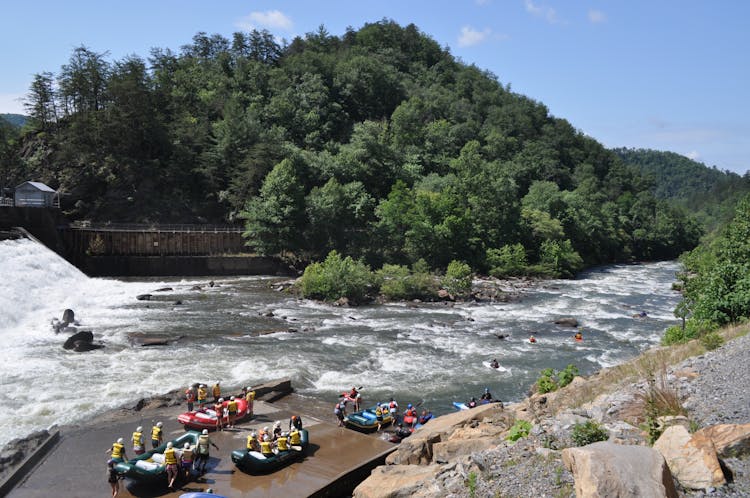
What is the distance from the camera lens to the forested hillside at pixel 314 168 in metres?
64.2

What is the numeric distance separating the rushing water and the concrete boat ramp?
2.85 metres

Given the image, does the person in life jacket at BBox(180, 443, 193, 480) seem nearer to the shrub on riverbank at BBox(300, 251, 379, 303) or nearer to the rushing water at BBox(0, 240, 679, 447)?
the rushing water at BBox(0, 240, 679, 447)

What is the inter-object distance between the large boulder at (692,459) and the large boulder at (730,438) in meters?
0.19

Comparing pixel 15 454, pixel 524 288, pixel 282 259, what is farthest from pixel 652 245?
pixel 15 454

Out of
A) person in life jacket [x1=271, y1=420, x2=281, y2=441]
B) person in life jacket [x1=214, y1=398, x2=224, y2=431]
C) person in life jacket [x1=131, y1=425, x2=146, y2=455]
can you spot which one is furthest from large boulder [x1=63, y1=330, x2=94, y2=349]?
person in life jacket [x1=271, y1=420, x2=281, y2=441]

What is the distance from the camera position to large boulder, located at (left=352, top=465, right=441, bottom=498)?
12844 millimetres

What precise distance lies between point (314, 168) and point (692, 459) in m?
66.2

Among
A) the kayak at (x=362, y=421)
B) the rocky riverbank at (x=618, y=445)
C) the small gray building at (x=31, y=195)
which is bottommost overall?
the kayak at (x=362, y=421)

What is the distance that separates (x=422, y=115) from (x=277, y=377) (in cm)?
9118

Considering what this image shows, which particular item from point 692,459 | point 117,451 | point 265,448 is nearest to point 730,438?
point 692,459

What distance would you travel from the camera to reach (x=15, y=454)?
58.5 ft

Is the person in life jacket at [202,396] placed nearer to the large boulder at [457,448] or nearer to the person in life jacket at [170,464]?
the person in life jacket at [170,464]

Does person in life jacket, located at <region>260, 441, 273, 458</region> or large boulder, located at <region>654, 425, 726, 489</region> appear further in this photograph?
person in life jacket, located at <region>260, 441, 273, 458</region>

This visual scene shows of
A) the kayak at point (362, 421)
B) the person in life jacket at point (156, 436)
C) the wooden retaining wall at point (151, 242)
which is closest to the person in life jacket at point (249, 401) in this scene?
the kayak at point (362, 421)
